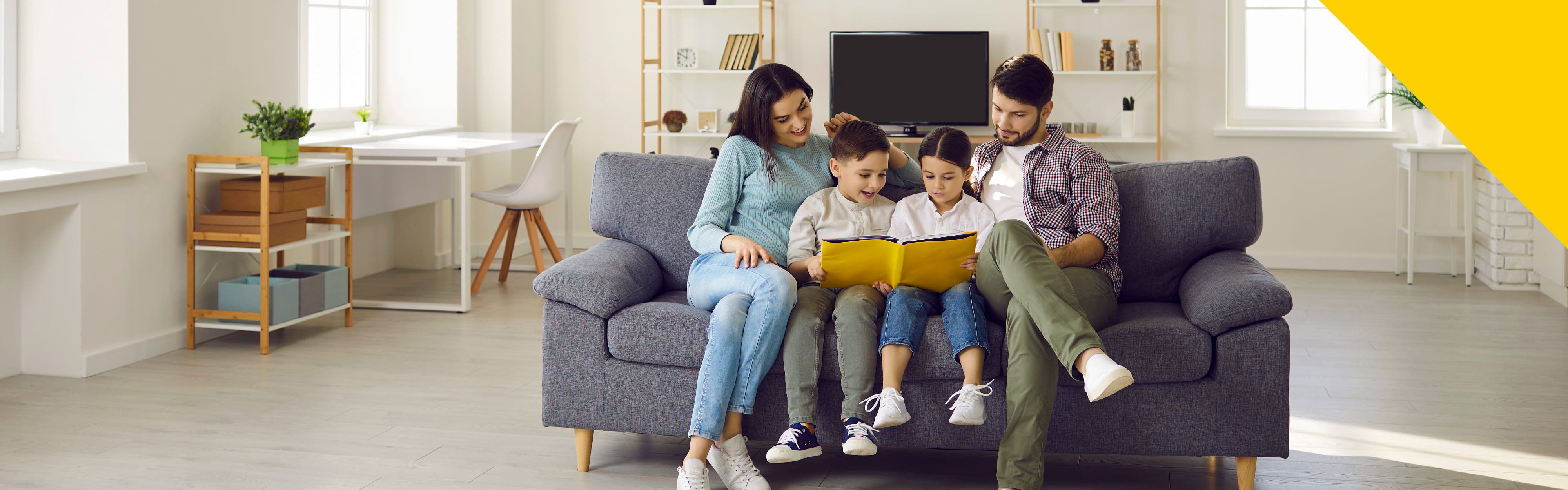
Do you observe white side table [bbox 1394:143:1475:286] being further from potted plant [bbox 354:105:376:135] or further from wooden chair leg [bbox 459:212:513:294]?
potted plant [bbox 354:105:376:135]

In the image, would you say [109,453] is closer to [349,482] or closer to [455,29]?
[349,482]

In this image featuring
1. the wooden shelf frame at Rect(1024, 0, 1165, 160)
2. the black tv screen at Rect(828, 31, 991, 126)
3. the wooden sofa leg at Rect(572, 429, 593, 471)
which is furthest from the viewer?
the black tv screen at Rect(828, 31, 991, 126)

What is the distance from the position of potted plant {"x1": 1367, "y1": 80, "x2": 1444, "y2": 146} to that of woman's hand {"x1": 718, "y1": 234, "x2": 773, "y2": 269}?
412 cm

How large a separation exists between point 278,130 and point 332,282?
561 mm

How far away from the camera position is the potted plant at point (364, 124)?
5.17m

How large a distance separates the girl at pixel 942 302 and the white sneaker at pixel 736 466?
262 millimetres

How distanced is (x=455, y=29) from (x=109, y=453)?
3419 millimetres

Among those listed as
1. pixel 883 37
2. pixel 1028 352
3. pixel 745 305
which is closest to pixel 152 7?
pixel 745 305

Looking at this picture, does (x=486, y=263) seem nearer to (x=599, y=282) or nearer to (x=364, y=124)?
(x=364, y=124)

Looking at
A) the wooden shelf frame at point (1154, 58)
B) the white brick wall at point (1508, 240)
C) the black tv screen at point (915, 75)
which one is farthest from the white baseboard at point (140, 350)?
the white brick wall at point (1508, 240)

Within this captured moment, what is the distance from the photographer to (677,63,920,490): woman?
2268 millimetres

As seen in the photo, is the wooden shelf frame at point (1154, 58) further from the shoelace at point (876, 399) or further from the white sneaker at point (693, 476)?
the white sneaker at point (693, 476)

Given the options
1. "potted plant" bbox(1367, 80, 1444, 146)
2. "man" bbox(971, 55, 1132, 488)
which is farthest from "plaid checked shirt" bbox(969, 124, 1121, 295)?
"potted plant" bbox(1367, 80, 1444, 146)

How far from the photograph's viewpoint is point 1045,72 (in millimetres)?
2584
